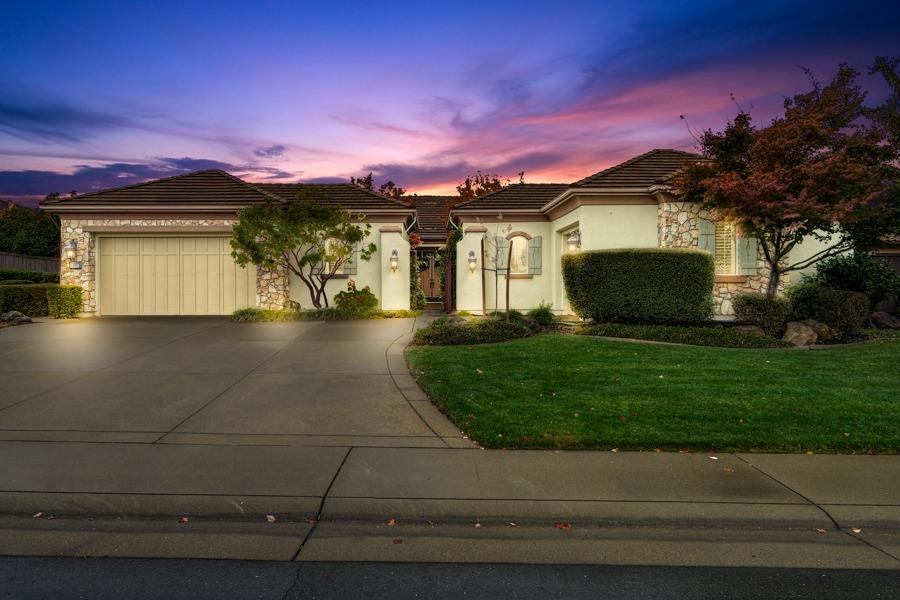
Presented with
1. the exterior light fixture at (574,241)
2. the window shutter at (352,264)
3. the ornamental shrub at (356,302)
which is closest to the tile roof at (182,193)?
the window shutter at (352,264)

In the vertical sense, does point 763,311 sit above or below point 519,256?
below

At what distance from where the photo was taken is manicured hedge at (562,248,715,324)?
12398 mm

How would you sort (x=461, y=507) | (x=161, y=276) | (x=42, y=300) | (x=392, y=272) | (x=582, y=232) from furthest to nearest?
(x=392, y=272)
(x=161, y=276)
(x=42, y=300)
(x=582, y=232)
(x=461, y=507)

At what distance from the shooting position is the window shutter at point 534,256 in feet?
61.8

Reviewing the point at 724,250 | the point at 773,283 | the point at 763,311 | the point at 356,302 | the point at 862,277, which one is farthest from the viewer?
the point at 356,302

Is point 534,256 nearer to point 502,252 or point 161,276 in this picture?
point 502,252

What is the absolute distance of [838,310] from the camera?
12156mm

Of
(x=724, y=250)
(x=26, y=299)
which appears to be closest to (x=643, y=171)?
(x=724, y=250)

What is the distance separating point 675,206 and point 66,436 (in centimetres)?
1399

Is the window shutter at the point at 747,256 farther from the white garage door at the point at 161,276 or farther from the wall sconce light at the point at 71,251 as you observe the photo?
the wall sconce light at the point at 71,251

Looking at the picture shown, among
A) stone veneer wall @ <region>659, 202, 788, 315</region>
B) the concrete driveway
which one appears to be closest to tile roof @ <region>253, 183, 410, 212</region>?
the concrete driveway

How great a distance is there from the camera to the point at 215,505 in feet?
14.0

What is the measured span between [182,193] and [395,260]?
6.79 m

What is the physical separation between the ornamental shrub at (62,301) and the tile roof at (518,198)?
1165 cm
